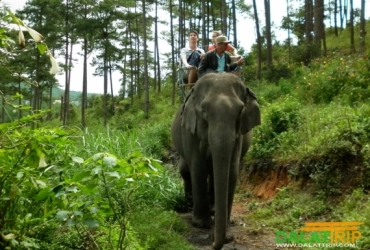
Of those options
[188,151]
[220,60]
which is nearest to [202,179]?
[188,151]

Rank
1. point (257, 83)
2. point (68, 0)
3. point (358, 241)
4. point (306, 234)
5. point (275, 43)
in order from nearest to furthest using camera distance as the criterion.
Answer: point (358, 241), point (306, 234), point (257, 83), point (68, 0), point (275, 43)

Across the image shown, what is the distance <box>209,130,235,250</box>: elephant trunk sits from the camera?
17.0 feet

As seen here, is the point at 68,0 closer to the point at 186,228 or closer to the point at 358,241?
the point at 186,228

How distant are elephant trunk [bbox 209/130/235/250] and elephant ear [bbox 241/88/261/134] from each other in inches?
24.5

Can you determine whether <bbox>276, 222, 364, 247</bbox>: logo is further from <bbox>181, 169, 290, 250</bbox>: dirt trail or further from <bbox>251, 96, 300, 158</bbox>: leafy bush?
<bbox>251, 96, 300, 158</bbox>: leafy bush

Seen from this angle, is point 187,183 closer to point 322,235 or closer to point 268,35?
point 322,235

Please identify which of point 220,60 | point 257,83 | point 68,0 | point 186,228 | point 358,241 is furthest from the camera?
point 68,0

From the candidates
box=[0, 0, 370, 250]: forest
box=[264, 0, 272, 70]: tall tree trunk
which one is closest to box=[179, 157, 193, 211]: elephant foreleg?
box=[0, 0, 370, 250]: forest

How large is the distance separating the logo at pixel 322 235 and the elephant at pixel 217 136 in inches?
33.6

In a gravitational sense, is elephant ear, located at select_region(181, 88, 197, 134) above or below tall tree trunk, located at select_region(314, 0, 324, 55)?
below

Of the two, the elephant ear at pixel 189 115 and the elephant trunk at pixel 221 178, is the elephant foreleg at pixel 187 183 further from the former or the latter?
the elephant trunk at pixel 221 178

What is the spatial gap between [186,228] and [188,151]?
3.77 ft

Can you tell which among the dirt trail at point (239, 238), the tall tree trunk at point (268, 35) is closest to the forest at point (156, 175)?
the dirt trail at point (239, 238)

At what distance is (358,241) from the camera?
5105 mm
